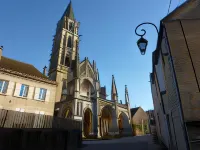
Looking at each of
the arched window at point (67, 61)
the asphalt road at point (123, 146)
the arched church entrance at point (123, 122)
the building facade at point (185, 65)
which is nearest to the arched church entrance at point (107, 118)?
the arched church entrance at point (123, 122)

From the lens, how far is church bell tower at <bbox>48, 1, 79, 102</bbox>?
1518 inches

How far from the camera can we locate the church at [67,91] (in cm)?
1848

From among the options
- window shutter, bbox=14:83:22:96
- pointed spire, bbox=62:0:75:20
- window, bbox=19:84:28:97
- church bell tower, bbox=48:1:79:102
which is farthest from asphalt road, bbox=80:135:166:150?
pointed spire, bbox=62:0:75:20

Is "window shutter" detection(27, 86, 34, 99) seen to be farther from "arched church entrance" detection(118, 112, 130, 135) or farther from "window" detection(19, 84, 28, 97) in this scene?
"arched church entrance" detection(118, 112, 130, 135)

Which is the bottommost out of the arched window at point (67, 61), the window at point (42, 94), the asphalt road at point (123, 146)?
the asphalt road at point (123, 146)

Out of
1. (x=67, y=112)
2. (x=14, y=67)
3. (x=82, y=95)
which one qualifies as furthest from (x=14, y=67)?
(x=82, y=95)

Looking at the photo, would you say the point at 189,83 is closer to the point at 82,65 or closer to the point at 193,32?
the point at 193,32

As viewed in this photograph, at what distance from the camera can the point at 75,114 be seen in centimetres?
2697

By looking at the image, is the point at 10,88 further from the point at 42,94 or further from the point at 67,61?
the point at 67,61

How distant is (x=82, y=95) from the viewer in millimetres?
31656

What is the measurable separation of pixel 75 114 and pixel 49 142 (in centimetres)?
1586

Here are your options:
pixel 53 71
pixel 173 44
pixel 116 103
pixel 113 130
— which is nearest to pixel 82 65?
pixel 53 71

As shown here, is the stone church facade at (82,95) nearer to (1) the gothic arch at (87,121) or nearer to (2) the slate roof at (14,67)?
(1) the gothic arch at (87,121)

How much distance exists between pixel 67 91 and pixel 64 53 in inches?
491
